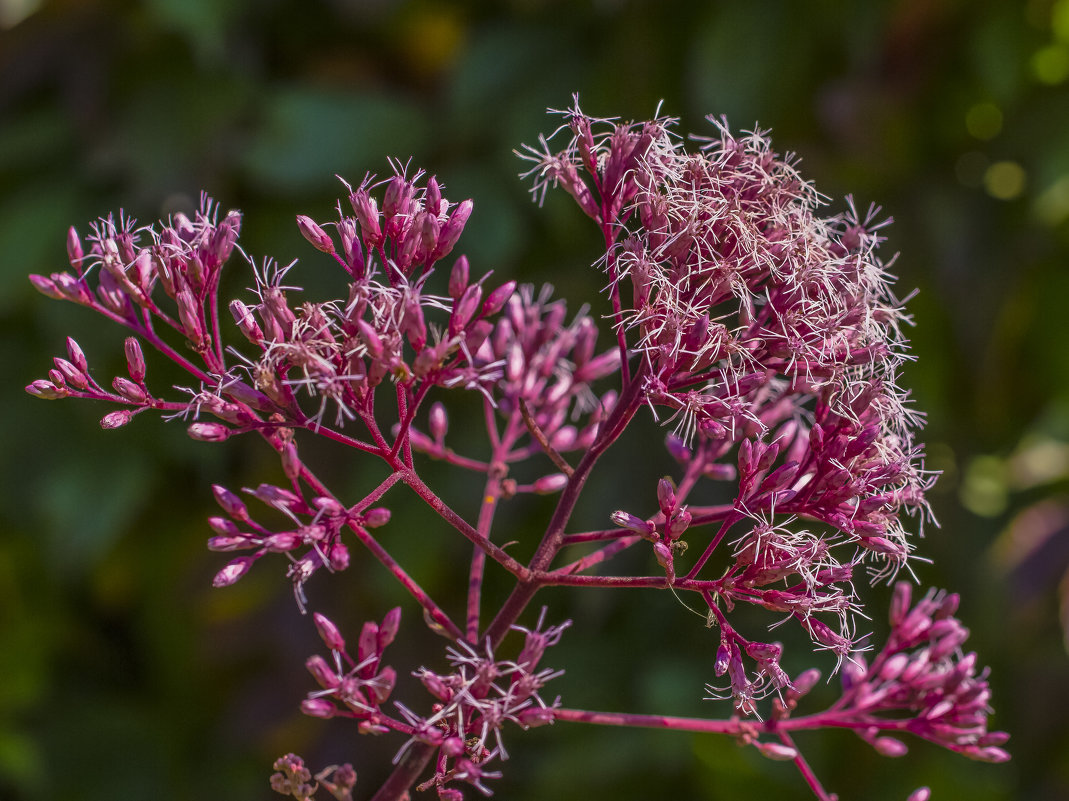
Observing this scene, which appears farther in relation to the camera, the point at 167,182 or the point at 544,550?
the point at 167,182

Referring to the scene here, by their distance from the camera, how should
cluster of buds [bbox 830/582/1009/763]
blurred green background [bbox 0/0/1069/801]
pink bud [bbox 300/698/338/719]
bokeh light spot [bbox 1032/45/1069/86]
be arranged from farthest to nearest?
bokeh light spot [bbox 1032/45/1069/86] → blurred green background [bbox 0/0/1069/801] → cluster of buds [bbox 830/582/1009/763] → pink bud [bbox 300/698/338/719]

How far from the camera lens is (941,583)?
1554mm

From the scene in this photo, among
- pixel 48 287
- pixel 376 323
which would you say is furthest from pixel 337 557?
pixel 48 287

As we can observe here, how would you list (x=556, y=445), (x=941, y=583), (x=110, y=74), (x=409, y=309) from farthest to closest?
1. (x=110, y=74)
2. (x=941, y=583)
3. (x=556, y=445)
4. (x=409, y=309)

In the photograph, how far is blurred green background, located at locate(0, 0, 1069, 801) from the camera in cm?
150

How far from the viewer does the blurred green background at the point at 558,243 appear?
4.91 feet

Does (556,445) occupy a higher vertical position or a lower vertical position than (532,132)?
lower

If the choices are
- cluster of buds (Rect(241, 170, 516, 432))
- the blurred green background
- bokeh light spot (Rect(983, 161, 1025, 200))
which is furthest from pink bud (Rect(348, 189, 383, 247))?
bokeh light spot (Rect(983, 161, 1025, 200))

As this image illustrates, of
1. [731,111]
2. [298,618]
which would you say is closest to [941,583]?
[731,111]

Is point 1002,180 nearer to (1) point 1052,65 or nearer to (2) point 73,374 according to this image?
(1) point 1052,65

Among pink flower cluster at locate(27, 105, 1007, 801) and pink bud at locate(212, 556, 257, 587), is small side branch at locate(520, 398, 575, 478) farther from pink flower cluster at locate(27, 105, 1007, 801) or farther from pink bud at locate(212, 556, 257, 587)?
pink bud at locate(212, 556, 257, 587)

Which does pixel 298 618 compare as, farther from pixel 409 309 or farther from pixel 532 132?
pixel 409 309

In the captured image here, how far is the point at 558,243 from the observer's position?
1.61m

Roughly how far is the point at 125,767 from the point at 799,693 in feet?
5.20
